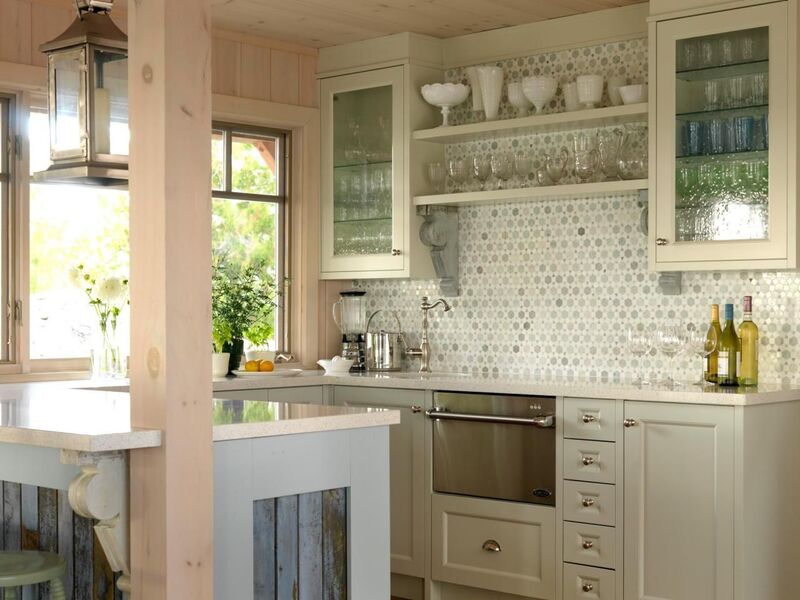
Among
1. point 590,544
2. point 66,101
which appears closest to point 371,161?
point 590,544

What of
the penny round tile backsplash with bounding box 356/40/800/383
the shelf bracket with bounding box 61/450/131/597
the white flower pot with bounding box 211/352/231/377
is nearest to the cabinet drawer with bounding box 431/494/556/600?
the penny round tile backsplash with bounding box 356/40/800/383

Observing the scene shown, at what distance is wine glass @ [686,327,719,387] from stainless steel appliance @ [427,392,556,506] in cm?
63

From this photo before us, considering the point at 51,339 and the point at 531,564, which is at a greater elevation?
the point at 51,339

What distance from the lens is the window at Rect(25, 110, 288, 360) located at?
4797 mm

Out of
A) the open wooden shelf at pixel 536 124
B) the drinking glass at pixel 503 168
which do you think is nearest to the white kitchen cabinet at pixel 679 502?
the open wooden shelf at pixel 536 124

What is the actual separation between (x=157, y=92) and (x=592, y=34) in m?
2.94

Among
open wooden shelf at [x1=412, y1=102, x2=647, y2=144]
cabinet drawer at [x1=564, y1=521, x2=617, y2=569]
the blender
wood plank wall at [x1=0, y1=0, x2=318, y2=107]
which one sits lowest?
cabinet drawer at [x1=564, y1=521, x2=617, y2=569]

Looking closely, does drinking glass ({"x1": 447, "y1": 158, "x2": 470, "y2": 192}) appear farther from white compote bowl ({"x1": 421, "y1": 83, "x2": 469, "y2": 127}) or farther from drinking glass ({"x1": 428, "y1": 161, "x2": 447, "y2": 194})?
white compote bowl ({"x1": 421, "y1": 83, "x2": 469, "y2": 127})

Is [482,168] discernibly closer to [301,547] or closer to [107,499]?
[301,547]

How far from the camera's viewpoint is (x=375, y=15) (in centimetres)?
500

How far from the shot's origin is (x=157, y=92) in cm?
241

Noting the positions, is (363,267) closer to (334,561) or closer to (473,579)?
(473,579)

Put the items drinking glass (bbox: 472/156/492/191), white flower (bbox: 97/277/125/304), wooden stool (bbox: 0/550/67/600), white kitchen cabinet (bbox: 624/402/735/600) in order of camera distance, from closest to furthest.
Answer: wooden stool (bbox: 0/550/67/600)
white kitchen cabinet (bbox: 624/402/735/600)
white flower (bbox: 97/277/125/304)
drinking glass (bbox: 472/156/492/191)

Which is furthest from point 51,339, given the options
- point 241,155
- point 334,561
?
point 334,561
